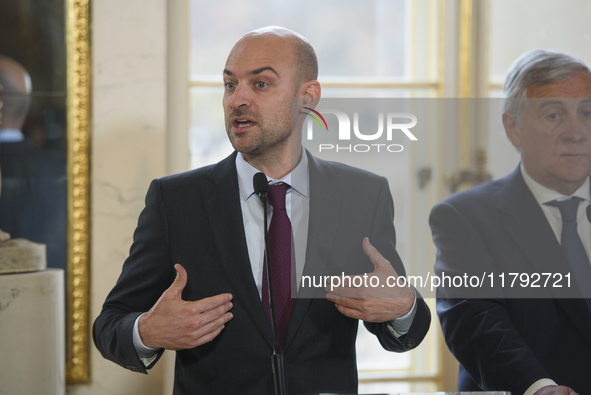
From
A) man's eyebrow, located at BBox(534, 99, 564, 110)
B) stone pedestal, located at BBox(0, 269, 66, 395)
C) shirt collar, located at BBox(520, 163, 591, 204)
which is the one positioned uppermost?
man's eyebrow, located at BBox(534, 99, 564, 110)

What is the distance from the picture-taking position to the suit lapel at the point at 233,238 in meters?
1.37

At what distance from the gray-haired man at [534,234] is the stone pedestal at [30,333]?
1506mm

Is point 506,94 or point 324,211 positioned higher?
point 506,94

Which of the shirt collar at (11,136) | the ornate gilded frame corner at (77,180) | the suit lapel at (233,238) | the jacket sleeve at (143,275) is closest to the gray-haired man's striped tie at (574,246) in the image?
the suit lapel at (233,238)

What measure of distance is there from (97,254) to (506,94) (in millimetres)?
1867

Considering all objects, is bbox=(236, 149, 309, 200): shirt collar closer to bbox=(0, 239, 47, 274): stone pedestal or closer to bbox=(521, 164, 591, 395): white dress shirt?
bbox=(521, 164, 591, 395): white dress shirt

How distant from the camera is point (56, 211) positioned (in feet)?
7.83

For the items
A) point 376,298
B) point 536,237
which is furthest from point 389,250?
point 536,237

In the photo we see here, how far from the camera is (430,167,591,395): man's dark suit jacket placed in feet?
4.61

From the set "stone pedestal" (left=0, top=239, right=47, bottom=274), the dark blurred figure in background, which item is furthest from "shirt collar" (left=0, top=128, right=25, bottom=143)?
"stone pedestal" (left=0, top=239, right=47, bottom=274)

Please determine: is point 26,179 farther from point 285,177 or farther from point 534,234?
point 534,234

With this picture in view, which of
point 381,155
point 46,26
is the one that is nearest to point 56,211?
point 46,26

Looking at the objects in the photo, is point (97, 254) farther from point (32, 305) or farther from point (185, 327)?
point (185, 327)

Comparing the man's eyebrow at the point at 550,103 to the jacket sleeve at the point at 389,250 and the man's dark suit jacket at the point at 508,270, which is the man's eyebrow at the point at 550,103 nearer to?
the man's dark suit jacket at the point at 508,270
